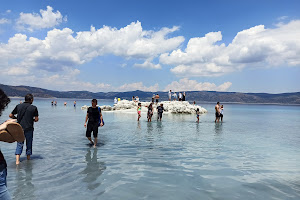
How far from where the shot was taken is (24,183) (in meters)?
5.89

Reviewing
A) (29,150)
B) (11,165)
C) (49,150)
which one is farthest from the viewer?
(49,150)

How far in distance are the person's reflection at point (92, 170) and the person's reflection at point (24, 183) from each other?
55.3 inches

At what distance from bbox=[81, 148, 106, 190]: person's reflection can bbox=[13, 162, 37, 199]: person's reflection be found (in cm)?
140

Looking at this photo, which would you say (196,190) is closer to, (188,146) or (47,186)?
(47,186)

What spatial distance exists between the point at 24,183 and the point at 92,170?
2.03 m

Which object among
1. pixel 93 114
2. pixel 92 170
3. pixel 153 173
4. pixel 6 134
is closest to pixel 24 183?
pixel 92 170

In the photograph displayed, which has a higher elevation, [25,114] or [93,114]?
[25,114]

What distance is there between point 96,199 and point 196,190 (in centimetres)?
262

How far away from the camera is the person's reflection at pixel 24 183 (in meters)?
5.12

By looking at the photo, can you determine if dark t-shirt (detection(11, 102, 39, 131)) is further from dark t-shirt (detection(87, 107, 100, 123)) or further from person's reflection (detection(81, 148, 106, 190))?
dark t-shirt (detection(87, 107, 100, 123))

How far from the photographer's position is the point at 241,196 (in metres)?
5.40

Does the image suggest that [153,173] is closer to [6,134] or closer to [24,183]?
[24,183]

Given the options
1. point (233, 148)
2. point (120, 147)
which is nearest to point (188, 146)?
point (233, 148)

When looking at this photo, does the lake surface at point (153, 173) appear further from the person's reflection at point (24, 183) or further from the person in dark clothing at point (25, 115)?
the person in dark clothing at point (25, 115)
